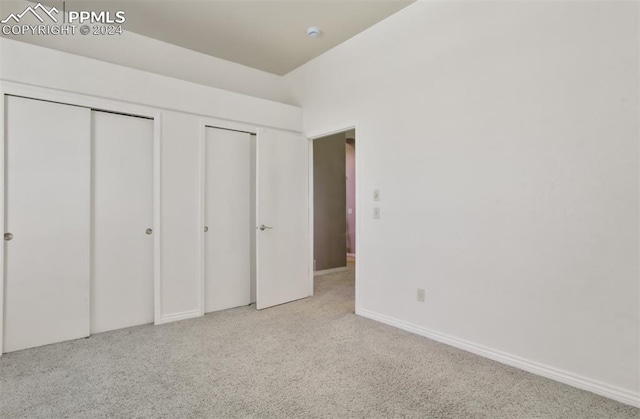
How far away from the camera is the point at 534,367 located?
210cm

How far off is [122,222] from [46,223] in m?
0.53

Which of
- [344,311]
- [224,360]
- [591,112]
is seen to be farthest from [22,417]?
[591,112]

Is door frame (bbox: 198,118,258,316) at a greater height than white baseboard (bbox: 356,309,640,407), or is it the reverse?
door frame (bbox: 198,118,258,316)

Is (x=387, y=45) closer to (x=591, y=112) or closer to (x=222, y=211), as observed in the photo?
(x=591, y=112)

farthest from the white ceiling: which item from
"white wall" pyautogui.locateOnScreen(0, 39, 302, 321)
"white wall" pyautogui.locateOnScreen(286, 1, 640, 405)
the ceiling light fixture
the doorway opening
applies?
the doorway opening

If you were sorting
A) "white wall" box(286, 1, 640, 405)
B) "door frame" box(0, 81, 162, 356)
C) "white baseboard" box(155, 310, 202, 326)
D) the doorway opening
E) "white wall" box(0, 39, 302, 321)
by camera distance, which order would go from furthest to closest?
the doorway opening
"white baseboard" box(155, 310, 202, 326)
"white wall" box(0, 39, 302, 321)
"door frame" box(0, 81, 162, 356)
"white wall" box(286, 1, 640, 405)

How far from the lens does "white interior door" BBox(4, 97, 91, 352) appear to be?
7.91 ft

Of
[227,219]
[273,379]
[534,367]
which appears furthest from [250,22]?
[534,367]

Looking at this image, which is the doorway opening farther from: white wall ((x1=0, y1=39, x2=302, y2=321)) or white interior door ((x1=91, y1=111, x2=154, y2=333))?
white interior door ((x1=91, y1=111, x2=154, y2=333))

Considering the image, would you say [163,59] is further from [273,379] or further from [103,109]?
[273,379]

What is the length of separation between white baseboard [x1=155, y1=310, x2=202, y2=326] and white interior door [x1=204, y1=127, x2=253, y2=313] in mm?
147

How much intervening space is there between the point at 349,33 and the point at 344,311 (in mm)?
2929

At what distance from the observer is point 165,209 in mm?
3066

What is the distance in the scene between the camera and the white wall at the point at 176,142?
9.04 ft
